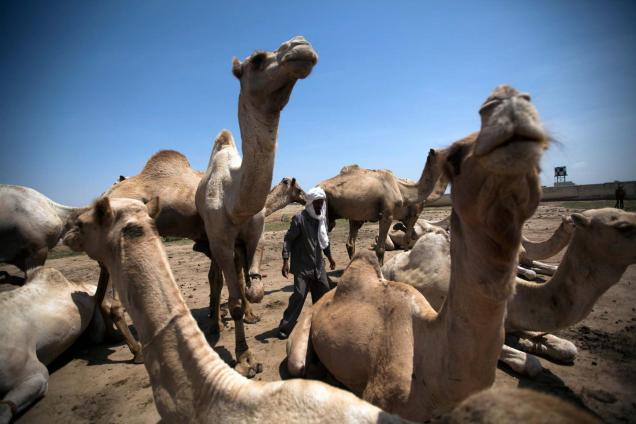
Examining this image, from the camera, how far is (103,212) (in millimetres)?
2055

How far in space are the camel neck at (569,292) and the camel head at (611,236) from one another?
5cm

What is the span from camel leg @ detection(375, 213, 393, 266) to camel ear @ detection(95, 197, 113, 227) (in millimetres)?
7147

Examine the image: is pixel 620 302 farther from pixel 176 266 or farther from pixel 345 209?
pixel 176 266

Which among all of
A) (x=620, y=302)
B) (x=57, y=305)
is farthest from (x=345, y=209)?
(x=57, y=305)

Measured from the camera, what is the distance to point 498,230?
131cm

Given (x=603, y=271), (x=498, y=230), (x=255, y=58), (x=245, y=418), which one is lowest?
(x=245, y=418)

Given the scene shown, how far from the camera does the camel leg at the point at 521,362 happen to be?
328cm

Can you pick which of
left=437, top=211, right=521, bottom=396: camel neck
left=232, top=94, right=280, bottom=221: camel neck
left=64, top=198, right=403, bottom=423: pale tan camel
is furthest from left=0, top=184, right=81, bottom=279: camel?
left=437, top=211, right=521, bottom=396: camel neck

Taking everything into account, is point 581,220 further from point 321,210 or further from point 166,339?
point 166,339

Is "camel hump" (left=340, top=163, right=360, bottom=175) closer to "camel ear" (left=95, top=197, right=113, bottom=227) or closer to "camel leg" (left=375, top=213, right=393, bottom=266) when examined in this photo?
"camel leg" (left=375, top=213, right=393, bottom=266)

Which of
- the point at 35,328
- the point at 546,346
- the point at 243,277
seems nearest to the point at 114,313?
the point at 35,328

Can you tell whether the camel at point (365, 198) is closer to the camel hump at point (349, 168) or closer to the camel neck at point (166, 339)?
the camel hump at point (349, 168)

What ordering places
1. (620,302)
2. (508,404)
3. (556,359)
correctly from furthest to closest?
(620,302) < (556,359) < (508,404)

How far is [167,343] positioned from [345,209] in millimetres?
7467
